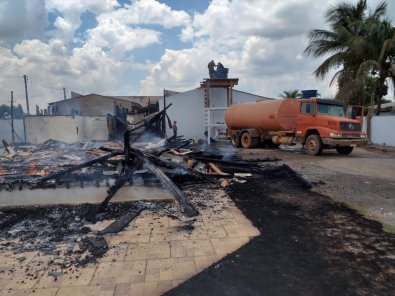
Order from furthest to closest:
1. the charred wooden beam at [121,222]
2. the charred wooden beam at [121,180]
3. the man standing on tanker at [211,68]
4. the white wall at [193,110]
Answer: the white wall at [193,110] → the man standing on tanker at [211,68] → the charred wooden beam at [121,180] → the charred wooden beam at [121,222]

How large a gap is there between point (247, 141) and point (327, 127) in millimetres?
5137

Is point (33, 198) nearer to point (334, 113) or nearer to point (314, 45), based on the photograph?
point (334, 113)

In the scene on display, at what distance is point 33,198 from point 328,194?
20.4 feet

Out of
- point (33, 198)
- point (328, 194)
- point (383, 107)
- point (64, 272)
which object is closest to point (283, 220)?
point (328, 194)

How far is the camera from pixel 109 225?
5223mm

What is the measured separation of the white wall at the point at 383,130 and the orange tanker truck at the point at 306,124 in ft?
14.4

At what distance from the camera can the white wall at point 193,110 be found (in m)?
24.0

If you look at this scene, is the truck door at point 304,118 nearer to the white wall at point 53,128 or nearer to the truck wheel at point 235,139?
the truck wheel at point 235,139

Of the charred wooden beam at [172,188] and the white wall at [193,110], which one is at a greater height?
the white wall at [193,110]

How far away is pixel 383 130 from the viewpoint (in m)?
19.0

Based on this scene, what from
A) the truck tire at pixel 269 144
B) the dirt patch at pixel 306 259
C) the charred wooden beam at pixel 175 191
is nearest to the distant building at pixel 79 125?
the truck tire at pixel 269 144

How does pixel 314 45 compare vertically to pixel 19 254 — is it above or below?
above

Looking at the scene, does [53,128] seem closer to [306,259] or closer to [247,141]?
[247,141]

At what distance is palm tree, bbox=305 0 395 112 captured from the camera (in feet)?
59.1
